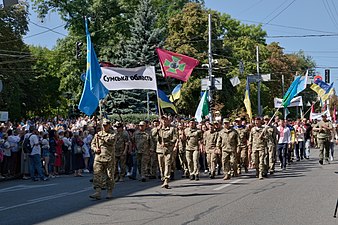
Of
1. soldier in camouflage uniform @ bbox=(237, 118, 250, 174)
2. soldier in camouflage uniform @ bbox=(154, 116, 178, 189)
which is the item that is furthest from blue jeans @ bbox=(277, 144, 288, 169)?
soldier in camouflage uniform @ bbox=(154, 116, 178, 189)

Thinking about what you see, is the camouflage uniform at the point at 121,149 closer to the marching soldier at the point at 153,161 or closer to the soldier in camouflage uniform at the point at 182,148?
the marching soldier at the point at 153,161

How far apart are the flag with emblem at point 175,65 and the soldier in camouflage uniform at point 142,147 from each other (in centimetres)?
310

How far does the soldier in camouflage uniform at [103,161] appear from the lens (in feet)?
43.7

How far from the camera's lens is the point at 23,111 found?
193 feet

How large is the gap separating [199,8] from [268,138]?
3729 cm

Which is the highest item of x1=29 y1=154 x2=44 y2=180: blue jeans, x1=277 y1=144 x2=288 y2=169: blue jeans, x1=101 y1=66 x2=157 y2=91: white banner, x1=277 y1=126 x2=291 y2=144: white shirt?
x1=101 y1=66 x2=157 y2=91: white banner

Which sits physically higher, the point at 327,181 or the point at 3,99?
the point at 3,99

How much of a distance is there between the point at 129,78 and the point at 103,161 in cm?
749

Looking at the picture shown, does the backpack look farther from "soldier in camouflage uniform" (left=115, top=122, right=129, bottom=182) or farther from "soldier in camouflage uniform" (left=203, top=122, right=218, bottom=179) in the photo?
"soldier in camouflage uniform" (left=203, top=122, right=218, bottom=179)

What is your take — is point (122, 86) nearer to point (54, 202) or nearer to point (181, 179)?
point (181, 179)

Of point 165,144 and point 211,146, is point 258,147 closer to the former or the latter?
point 211,146

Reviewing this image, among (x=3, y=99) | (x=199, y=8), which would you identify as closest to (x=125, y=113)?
(x=3, y=99)

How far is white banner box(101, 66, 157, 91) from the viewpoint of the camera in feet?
66.8

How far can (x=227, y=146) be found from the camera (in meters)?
18.5
